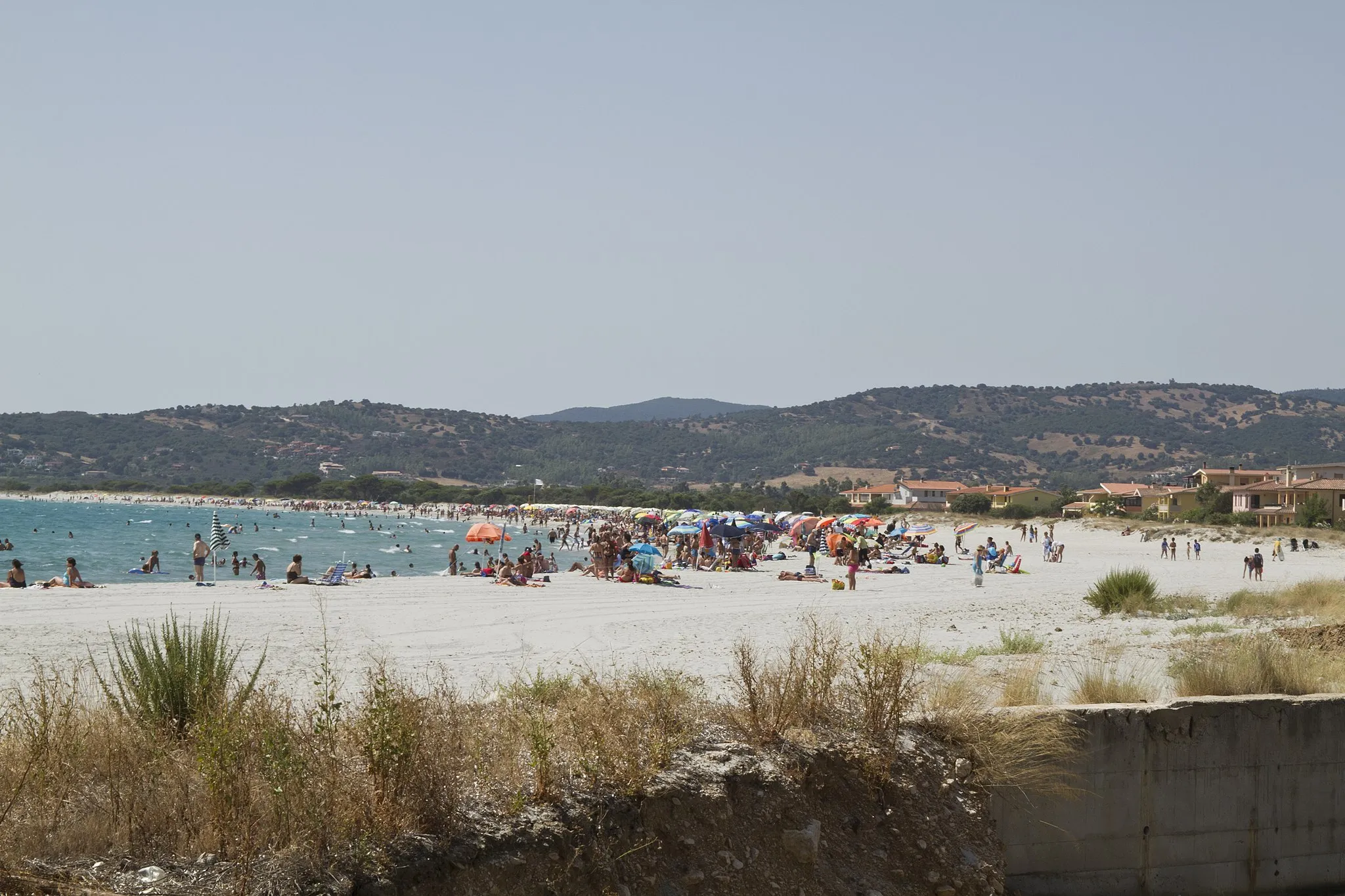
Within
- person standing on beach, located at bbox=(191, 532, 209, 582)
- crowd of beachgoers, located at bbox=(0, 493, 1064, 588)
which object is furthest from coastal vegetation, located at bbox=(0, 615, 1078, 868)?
person standing on beach, located at bbox=(191, 532, 209, 582)

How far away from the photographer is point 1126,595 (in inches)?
744

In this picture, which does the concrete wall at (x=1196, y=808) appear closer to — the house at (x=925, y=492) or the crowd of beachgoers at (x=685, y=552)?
the crowd of beachgoers at (x=685, y=552)

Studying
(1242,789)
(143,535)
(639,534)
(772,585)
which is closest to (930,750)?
(1242,789)

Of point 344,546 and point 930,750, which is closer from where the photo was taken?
point 930,750

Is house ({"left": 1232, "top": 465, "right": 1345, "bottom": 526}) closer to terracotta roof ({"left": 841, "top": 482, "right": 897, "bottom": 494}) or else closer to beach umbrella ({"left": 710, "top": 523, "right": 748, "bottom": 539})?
terracotta roof ({"left": 841, "top": 482, "right": 897, "bottom": 494})

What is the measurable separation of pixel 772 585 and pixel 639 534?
27.1m

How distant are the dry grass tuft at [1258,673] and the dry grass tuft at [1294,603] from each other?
6.53 m

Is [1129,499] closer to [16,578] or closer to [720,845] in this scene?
[16,578]

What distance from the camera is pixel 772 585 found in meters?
27.1

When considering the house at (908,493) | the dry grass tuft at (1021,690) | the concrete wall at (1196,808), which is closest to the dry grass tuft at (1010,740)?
the concrete wall at (1196,808)

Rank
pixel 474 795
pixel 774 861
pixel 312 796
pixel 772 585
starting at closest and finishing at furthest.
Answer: pixel 312 796 < pixel 474 795 < pixel 774 861 < pixel 772 585

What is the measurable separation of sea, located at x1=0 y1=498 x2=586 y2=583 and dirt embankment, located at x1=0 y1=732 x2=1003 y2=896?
58.4 feet

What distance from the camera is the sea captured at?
38.4 metres

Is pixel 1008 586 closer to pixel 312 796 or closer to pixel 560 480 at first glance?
pixel 312 796
